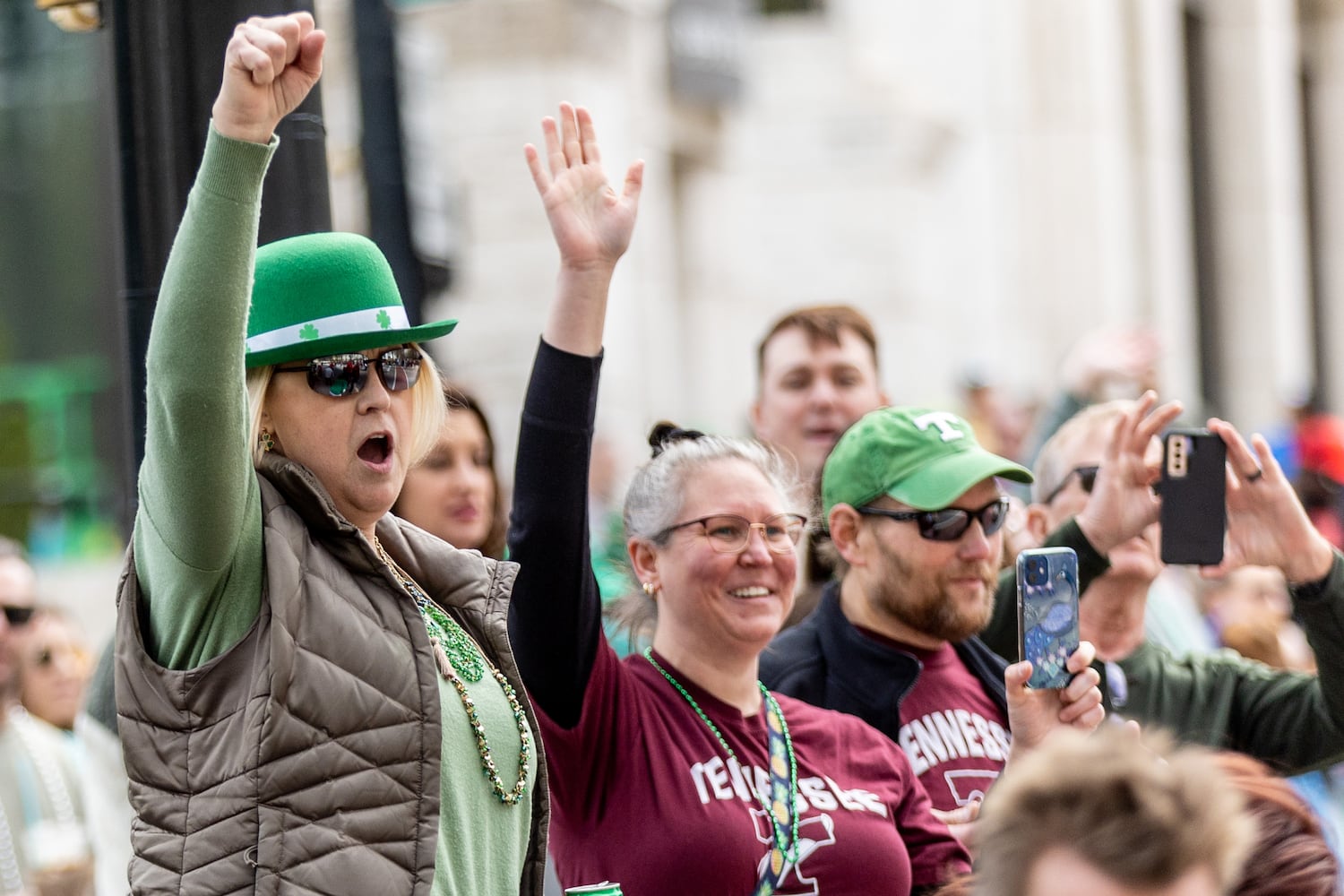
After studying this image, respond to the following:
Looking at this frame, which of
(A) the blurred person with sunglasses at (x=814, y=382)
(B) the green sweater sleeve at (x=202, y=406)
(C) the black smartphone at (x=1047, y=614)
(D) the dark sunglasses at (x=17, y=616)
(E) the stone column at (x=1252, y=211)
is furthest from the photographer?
(E) the stone column at (x=1252, y=211)

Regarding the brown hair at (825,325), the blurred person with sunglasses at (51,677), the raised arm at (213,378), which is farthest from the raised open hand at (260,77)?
the blurred person with sunglasses at (51,677)

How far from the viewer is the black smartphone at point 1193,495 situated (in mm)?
4172

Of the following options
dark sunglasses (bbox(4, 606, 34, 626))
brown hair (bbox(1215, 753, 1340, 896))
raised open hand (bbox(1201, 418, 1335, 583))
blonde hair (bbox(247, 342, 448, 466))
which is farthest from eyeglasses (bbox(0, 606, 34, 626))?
brown hair (bbox(1215, 753, 1340, 896))

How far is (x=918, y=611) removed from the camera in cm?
421

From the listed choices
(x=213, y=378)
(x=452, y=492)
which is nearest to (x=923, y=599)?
(x=452, y=492)

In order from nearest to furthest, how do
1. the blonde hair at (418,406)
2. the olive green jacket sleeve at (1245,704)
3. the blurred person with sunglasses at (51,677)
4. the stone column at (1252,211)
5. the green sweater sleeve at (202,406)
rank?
the green sweater sleeve at (202,406) < the blonde hair at (418,406) < the olive green jacket sleeve at (1245,704) < the blurred person with sunglasses at (51,677) < the stone column at (1252,211)

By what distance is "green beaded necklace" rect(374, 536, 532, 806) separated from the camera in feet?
9.52

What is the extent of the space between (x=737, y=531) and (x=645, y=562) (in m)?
0.21

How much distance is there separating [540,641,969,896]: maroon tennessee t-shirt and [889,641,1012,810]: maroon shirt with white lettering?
0.23 meters

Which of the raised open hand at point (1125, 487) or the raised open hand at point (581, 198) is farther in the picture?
the raised open hand at point (1125, 487)

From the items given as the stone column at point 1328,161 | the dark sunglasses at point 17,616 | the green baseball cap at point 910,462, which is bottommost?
the dark sunglasses at point 17,616

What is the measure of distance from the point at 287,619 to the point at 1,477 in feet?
38.2

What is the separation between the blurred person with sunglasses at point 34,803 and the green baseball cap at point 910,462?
2.13m

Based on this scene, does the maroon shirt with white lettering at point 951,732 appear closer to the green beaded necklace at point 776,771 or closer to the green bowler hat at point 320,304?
the green beaded necklace at point 776,771
